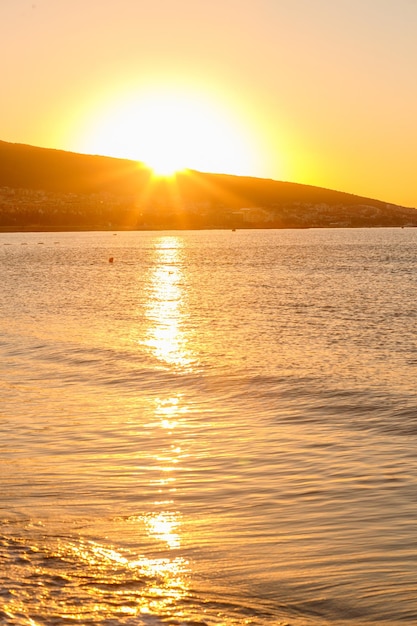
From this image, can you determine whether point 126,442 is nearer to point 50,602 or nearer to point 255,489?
point 255,489

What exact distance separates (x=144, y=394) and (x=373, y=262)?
3471 inches

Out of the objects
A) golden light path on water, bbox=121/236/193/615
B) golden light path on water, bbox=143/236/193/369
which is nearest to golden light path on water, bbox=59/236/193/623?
golden light path on water, bbox=121/236/193/615

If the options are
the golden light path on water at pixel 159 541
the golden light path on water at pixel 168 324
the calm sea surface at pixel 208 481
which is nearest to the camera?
the golden light path on water at pixel 159 541

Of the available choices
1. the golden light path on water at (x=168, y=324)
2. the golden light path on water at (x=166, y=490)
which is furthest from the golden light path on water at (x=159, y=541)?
the golden light path on water at (x=168, y=324)

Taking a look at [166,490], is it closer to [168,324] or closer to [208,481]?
[208,481]

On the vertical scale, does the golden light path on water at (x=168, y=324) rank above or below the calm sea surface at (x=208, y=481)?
below

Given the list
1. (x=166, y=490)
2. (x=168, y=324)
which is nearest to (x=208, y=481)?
(x=166, y=490)

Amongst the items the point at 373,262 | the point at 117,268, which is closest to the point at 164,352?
the point at 117,268

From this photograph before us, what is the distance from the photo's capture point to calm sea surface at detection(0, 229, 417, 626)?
849 centimetres

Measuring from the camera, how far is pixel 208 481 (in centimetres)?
1234

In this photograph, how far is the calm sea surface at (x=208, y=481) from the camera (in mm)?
8492

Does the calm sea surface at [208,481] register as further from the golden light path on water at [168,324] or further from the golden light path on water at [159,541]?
the golden light path on water at [168,324]

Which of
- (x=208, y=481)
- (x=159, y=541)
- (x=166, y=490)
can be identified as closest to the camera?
(x=159, y=541)

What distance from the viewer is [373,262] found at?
105m
